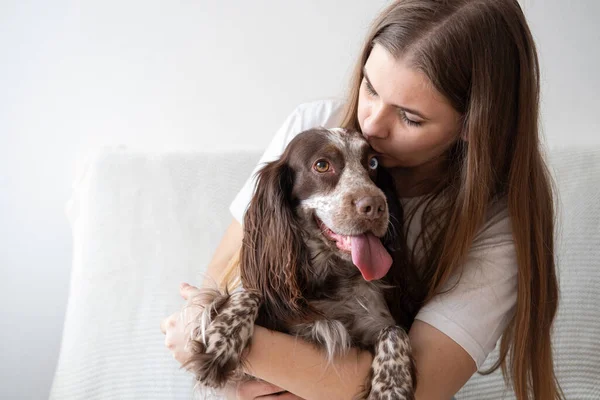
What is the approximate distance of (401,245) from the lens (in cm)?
170

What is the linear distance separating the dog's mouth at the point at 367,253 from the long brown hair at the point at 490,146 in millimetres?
230

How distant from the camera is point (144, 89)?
2895mm

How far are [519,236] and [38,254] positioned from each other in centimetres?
219

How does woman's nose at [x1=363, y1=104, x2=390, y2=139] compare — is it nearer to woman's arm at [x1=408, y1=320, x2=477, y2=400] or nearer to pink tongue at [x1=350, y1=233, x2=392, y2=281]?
pink tongue at [x1=350, y1=233, x2=392, y2=281]

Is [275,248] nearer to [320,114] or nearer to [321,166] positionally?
[321,166]

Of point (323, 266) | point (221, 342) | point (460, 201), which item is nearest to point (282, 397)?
point (221, 342)

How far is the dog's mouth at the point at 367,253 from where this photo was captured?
150 cm

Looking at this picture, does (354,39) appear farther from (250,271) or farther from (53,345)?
(53,345)

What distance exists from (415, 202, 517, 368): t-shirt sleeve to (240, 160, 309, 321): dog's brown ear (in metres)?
0.35

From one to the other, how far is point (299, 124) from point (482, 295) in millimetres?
750

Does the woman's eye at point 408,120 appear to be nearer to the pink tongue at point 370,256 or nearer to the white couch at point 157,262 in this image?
the pink tongue at point 370,256

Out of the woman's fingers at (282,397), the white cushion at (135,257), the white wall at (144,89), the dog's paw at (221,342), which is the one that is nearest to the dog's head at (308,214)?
the dog's paw at (221,342)

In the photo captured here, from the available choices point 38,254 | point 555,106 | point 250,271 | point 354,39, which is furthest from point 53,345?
point 555,106

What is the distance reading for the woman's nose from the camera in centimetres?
165
